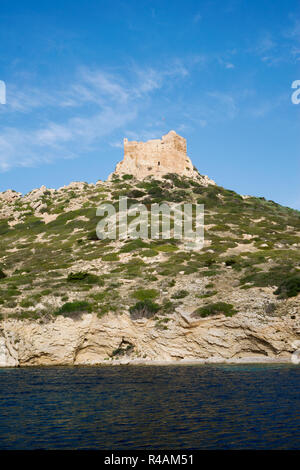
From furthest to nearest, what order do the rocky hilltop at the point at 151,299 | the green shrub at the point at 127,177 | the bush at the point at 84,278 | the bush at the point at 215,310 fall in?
the green shrub at the point at 127,177 < the bush at the point at 84,278 < the bush at the point at 215,310 < the rocky hilltop at the point at 151,299

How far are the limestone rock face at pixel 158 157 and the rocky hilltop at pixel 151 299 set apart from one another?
40.4 meters

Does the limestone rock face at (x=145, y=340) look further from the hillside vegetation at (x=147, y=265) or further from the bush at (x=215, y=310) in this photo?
the hillside vegetation at (x=147, y=265)

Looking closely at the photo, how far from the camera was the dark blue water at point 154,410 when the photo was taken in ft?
43.1

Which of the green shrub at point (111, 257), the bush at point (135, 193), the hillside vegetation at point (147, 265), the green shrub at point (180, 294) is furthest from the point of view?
the bush at point (135, 193)

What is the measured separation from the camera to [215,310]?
33.6m

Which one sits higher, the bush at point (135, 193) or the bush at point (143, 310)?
the bush at point (135, 193)

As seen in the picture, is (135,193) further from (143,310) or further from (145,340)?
(145,340)

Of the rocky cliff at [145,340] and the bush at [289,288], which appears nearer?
the rocky cliff at [145,340]

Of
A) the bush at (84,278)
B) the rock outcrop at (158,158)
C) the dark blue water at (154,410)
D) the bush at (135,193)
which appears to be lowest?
the dark blue water at (154,410)

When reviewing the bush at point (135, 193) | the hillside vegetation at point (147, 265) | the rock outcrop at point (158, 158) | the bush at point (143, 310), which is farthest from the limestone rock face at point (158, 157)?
the bush at point (143, 310)

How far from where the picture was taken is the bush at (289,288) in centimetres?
3447

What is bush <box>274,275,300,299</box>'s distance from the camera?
113 ft

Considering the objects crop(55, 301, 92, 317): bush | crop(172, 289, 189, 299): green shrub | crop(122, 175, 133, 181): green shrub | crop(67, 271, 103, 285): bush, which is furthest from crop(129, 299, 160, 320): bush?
crop(122, 175, 133, 181): green shrub

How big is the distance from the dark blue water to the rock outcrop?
84.1m
